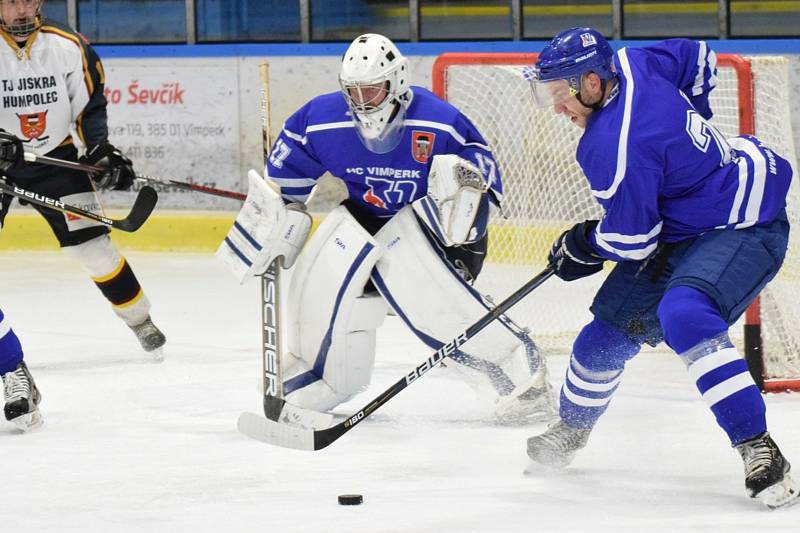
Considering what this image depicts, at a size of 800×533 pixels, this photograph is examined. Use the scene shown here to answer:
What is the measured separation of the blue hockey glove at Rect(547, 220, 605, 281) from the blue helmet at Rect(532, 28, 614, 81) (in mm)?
315

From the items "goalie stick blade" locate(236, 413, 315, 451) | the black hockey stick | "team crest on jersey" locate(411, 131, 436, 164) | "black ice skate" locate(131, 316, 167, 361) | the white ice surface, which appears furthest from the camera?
"black ice skate" locate(131, 316, 167, 361)

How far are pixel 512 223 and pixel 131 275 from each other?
1161 mm

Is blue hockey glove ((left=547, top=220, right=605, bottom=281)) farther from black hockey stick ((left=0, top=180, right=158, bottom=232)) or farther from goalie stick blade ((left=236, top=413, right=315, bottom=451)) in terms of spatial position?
black hockey stick ((left=0, top=180, right=158, bottom=232))

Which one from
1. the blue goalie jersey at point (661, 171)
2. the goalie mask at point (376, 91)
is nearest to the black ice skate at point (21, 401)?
the goalie mask at point (376, 91)

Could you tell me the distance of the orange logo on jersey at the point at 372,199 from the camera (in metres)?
3.51

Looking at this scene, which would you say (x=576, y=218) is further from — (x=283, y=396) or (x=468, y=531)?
(x=468, y=531)

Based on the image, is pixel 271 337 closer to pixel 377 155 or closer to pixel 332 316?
pixel 332 316

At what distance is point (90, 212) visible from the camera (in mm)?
4129

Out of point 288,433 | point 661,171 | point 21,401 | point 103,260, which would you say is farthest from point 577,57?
point 103,260

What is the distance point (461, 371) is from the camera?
356 centimetres

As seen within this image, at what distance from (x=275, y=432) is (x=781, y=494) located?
111 cm

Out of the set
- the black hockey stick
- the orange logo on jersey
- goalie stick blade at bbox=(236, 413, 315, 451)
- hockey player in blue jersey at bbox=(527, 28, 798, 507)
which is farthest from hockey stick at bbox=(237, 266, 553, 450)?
the black hockey stick

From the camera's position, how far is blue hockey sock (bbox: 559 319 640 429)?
2.95 metres

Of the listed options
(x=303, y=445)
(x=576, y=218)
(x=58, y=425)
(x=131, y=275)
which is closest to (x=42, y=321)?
(x=131, y=275)
